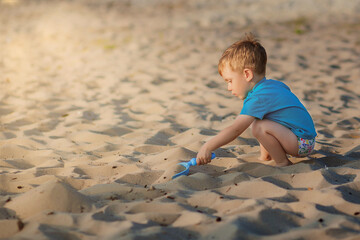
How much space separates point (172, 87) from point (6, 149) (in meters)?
2.50

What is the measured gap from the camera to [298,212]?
2070mm

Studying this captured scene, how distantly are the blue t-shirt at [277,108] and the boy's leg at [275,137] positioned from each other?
5cm

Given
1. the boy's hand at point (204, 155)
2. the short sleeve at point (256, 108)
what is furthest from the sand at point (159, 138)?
the short sleeve at point (256, 108)

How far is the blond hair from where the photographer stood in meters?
2.69

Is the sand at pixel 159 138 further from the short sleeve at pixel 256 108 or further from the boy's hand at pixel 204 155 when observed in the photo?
the short sleeve at pixel 256 108

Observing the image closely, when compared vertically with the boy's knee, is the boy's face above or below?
above

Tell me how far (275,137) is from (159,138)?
3.82ft

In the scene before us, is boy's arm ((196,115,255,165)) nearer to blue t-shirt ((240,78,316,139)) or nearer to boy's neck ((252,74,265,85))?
blue t-shirt ((240,78,316,139))

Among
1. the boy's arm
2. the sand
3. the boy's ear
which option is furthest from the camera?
the boy's ear

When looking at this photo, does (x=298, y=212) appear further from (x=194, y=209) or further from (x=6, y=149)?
(x=6, y=149)

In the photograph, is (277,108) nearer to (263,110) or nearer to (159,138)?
(263,110)

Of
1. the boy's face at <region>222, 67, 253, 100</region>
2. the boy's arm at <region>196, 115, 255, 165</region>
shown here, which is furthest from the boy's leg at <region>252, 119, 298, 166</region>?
the boy's face at <region>222, 67, 253, 100</region>

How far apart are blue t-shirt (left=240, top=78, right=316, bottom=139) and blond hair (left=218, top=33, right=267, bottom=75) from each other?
4.9 inches

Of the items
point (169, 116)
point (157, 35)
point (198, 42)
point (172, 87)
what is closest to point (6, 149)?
point (169, 116)
